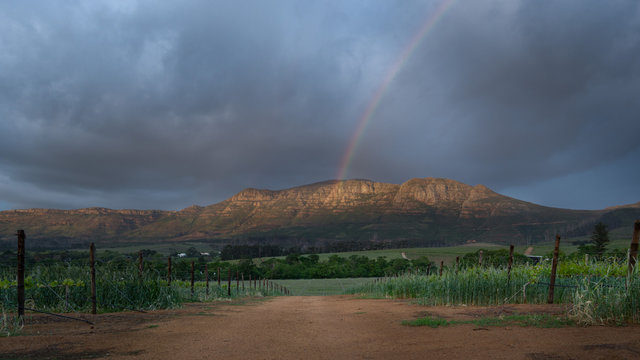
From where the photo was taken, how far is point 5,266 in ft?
51.6

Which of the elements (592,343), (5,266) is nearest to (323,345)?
(592,343)

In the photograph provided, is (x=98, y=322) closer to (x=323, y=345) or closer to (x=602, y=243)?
(x=323, y=345)

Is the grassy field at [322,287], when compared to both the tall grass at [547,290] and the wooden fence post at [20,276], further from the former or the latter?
the wooden fence post at [20,276]

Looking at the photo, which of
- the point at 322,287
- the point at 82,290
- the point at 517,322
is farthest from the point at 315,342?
the point at 322,287

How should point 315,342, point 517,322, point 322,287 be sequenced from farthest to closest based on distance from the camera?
point 322,287
point 517,322
point 315,342

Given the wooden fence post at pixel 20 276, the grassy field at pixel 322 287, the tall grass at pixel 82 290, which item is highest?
the wooden fence post at pixel 20 276

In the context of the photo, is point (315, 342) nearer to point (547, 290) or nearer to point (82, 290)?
point (547, 290)

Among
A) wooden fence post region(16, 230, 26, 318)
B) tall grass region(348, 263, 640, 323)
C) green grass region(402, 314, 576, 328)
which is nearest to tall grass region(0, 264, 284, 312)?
wooden fence post region(16, 230, 26, 318)

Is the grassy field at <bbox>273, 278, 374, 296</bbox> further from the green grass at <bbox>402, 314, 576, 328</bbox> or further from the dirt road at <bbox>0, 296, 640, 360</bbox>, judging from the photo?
the dirt road at <bbox>0, 296, 640, 360</bbox>

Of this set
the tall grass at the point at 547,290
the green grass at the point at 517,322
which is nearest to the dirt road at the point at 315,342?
the green grass at the point at 517,322

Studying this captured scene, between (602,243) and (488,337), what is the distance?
296ft

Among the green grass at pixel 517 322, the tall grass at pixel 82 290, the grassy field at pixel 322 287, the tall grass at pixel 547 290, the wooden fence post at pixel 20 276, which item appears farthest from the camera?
the grassy field at pixel 322 287

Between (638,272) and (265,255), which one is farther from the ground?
(638,272)

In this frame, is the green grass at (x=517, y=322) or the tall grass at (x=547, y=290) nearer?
the tall grass at (x=547, y=290)
